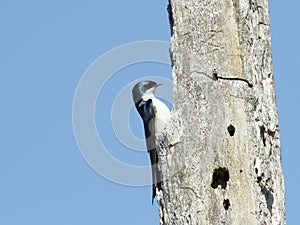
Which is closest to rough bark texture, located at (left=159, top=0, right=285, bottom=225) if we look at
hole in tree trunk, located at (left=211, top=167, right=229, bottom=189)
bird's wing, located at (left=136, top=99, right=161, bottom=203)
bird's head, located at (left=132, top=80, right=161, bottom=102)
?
hole in tree trunk, located at (left=211, top=167, right=229, bottom=189)

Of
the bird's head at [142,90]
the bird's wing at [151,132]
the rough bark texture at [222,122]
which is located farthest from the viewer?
the bird's head at [142,90]

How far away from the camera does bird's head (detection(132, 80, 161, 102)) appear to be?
9.14 m

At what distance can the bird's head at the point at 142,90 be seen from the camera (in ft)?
30.0

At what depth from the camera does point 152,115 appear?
336 inches

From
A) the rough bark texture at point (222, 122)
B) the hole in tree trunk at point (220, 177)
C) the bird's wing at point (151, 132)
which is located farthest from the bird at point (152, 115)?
the hole in tree trunk at point (220, 177)

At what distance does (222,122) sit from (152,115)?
1.64 metres

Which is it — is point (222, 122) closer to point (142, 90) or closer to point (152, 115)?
point (152, 115)

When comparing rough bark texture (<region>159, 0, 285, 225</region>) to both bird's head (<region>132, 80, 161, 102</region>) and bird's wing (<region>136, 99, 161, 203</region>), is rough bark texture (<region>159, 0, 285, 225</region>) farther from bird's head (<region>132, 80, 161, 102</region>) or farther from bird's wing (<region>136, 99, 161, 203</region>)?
bird's head (<region>132, 80, 161, 102</region>)

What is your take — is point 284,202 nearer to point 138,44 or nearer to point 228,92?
point 228,92

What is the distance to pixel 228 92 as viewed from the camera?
704cm

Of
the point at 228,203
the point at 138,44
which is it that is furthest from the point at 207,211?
the point at 138,44

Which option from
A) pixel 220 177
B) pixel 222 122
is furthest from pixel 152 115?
pixel 220 177

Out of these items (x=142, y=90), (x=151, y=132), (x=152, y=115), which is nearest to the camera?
(x=151, y=132)

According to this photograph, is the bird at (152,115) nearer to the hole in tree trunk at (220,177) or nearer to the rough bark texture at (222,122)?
the rough bark texture at (222,122)
